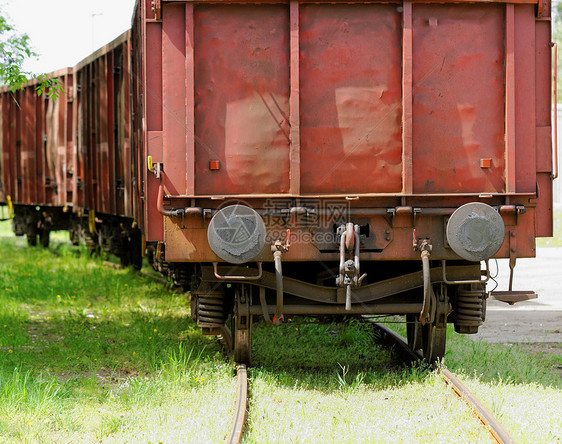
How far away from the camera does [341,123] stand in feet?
20.2

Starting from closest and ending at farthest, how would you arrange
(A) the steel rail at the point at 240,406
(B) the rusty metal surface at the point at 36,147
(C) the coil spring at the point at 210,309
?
(A) the steel rail at the point at 240,406
(C) the coil spring at the point at 210,309
(B) the rusty metal surface at the point at 36,147

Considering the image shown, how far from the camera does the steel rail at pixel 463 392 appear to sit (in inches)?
188

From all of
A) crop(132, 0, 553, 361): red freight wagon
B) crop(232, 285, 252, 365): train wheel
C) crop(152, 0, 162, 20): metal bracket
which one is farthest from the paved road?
crop(152, 0, 162, 20): metal bracket

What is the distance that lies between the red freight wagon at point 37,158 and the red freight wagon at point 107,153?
0.78 m

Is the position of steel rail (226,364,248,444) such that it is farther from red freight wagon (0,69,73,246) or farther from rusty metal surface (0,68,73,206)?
red freight wagon (0,69,73,246)

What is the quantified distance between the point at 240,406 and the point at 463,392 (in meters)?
1.61

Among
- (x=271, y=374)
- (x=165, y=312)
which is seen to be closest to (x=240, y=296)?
(x=271, y=374)

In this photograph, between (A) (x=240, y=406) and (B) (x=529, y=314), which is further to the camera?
(B) (x=529, y=314)

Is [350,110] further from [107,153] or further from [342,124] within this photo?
[107,153]

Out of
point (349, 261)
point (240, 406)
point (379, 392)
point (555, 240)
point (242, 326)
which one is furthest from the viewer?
point (555, 240)

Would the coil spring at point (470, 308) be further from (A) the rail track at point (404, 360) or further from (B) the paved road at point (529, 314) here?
(B) the paved road at point (529, 314)

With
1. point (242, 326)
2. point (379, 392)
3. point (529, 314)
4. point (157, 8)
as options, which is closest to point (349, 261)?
point (379, 392)

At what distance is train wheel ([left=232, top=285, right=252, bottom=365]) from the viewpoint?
643 cm

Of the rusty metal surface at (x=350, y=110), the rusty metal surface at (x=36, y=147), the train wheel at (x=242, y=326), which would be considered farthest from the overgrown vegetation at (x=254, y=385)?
the rusty metal surface at (x=36, y=147)
